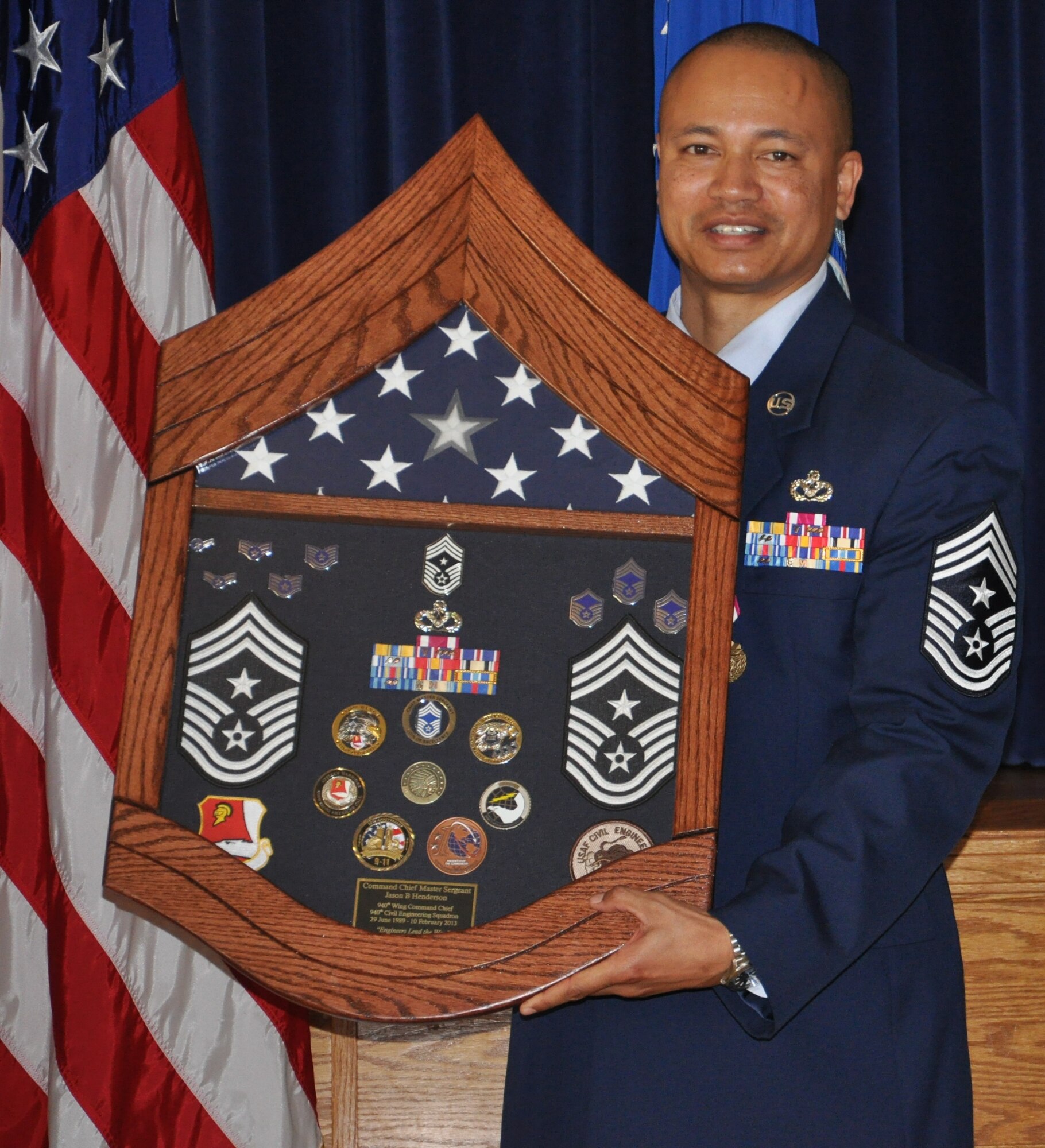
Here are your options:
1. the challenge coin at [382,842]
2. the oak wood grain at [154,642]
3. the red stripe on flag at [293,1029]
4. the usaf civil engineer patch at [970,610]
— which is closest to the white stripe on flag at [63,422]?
the red stripe on flag at [293,1029]

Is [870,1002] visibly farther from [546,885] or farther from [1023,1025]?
[1023,1025]

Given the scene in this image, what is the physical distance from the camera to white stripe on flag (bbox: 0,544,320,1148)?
1674 millimetres

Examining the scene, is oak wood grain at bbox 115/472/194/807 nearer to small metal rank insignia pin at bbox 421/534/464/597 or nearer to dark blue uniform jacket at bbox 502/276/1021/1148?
small metal rank insignia pin at bbox 421/534/464/597

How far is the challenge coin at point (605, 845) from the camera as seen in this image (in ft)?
3.16

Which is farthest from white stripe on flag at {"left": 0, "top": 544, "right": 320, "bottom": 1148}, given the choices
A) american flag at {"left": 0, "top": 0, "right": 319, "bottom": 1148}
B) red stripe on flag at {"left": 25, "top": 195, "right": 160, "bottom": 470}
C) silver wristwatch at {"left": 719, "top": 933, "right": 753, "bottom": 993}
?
silver wristwatch at {"left": 719, "top": 933, "right": 753, "bottom": 993}

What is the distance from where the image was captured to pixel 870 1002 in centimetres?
113

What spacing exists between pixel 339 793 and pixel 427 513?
0.23m

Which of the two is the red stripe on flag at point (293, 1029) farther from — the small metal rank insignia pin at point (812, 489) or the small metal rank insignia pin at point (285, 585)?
the small metal rank insignia pin at point (812, 489)

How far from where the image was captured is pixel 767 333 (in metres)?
1.27

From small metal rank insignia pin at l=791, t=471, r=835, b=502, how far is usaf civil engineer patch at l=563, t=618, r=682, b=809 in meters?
0.25

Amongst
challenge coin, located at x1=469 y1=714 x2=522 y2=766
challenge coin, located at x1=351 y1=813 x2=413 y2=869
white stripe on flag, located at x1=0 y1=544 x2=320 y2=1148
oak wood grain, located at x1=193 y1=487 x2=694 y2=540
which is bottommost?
white stripe on flag, located at x1=0 y1=544 x2=320 y2=1148

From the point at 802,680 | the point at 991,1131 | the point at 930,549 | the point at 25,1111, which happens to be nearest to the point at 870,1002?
the point at 802,680

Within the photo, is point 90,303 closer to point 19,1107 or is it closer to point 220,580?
point 220,580

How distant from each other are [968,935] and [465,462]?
4.19ft
